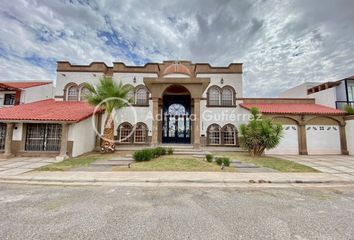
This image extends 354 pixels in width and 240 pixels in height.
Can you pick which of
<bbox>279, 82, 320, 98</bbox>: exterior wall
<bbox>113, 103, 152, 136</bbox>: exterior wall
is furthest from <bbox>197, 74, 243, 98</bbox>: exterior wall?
<bbox>279, 82, 320, 98</bbox>: exterior wall

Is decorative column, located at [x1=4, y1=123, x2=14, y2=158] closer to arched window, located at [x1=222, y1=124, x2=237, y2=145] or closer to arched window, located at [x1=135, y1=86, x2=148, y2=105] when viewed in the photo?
arched window, located at [x1=135, y1=86, x2=148, y2=105]

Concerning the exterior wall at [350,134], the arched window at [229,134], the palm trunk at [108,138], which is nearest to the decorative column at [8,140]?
the palm trunk at [108,138]

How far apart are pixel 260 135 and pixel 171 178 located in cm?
847

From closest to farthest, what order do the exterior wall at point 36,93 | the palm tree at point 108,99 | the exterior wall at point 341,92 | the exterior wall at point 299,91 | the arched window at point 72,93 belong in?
1. the palm tree at point 108,99
2. the exterior wall at point 341,92
3. the arched window at point 72,93
4. the exterior wall at point 36,93
5. the exterior wall at point 299,91

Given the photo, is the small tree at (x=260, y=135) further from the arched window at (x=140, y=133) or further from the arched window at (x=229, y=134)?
the arched window at (x=140, y=133)

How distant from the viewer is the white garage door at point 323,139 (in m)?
14.8

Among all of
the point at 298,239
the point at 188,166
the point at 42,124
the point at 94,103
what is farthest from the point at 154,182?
the point at 42,124

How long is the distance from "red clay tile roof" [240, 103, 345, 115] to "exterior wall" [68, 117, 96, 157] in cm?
1458

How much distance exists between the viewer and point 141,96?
1772cm

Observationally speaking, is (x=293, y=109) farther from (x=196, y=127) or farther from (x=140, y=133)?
(x=140, y=133)

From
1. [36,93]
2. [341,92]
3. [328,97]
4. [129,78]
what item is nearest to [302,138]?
[328,97]

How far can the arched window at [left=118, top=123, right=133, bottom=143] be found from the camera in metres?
17.0

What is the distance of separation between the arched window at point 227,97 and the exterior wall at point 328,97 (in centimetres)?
1011

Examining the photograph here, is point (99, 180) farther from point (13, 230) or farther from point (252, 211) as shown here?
point (252, 211)
